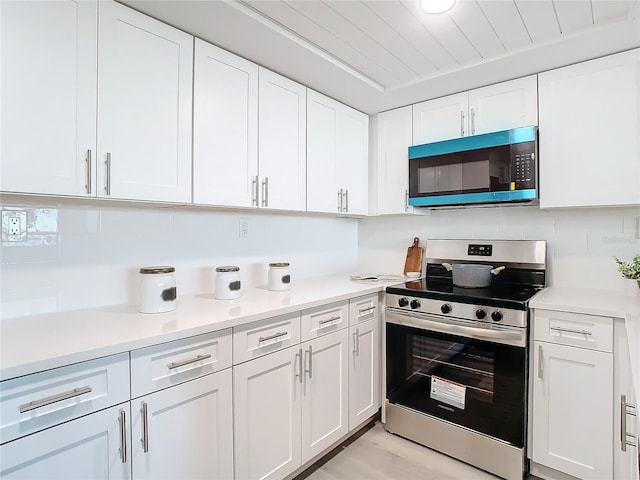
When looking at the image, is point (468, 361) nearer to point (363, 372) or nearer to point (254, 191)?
point (363, 372)

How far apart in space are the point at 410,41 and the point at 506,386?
181 cm

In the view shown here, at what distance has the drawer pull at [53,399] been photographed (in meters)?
0.97

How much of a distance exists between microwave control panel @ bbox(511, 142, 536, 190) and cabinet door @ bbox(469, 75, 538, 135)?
177mm

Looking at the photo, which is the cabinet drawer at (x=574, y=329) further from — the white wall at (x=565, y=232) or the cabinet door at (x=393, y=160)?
the cabinet door at (x=393, y=160)

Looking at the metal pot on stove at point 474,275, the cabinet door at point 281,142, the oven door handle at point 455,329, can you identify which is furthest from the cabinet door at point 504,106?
the oven door handle at point 455,329

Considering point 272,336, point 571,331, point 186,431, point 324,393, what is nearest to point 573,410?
point 571,331

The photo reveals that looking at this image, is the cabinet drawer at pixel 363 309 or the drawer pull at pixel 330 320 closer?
the drawer pull at pixel 330 320

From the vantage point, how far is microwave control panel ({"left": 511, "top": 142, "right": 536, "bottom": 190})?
204cm

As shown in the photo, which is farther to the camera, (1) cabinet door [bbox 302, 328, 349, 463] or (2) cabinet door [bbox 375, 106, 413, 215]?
(2) cabinet door [bbox 375, 106, 413, 215]

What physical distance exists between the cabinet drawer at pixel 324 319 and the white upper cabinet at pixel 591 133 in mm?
1323

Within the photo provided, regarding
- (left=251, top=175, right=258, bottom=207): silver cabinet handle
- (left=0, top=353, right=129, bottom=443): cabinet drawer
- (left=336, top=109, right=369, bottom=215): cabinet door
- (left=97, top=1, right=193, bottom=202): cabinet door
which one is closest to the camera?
(left=0, top=353, right=129, bottom=443): cabinet drawer

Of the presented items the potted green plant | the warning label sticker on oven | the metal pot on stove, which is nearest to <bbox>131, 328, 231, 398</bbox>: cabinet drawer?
the warning label sticker on oven

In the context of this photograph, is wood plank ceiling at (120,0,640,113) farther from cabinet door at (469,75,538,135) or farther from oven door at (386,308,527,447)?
oven door at (386,308,527,447)

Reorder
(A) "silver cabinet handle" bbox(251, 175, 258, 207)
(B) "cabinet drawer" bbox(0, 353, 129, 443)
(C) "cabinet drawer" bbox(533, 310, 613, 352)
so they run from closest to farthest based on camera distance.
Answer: (B) "cabinet drawer" bbox(0, 353, 129, 443)
(C) "cabinet drawer" bbox(533, 310, 613, 352)
(A) "silver cabinet handle" bbox(251, 175, 258, 207)
